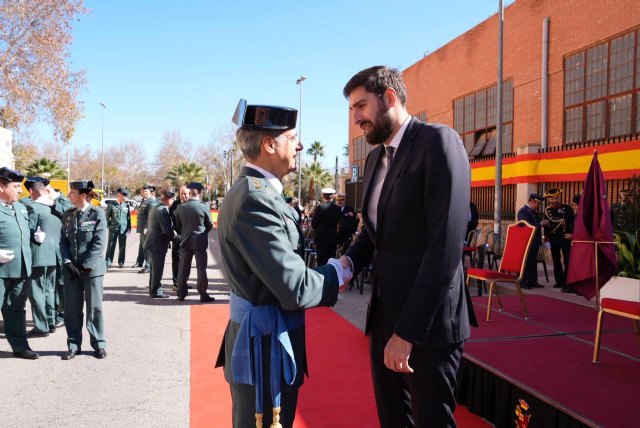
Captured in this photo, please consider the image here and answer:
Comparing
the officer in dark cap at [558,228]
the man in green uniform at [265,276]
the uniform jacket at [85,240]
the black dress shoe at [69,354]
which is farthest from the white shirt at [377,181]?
the officer in dark cap at [558,228]

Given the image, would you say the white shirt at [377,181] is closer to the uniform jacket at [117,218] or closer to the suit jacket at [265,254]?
the suit jacket at [265,254]

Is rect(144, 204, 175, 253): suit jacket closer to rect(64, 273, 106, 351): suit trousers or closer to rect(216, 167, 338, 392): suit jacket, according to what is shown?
rect(64, 273, 106, 351): suit trousers

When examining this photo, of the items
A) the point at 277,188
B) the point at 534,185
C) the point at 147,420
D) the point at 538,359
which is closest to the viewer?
the point at 277,188

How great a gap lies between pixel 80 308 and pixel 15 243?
1.03 meters

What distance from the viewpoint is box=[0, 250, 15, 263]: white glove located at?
516cm

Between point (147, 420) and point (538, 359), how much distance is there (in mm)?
3123

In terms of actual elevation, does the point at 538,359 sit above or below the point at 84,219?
below

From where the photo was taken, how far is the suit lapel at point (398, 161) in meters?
2.07

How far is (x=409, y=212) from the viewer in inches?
78.4

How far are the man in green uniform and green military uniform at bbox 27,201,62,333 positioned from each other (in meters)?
4.84

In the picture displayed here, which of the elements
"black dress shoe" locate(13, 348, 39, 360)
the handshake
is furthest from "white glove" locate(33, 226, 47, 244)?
the handshake

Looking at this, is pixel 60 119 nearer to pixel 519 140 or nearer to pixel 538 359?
pixel 519 140

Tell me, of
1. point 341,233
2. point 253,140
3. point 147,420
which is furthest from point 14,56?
point 253,140

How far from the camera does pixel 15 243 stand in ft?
17.9
